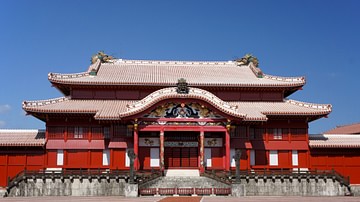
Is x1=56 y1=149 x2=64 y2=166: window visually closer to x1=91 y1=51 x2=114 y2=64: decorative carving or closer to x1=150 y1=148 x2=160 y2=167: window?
x1=150 y1=148 x2=160 y2=167: window

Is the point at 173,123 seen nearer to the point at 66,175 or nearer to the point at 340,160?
the point at 66,175

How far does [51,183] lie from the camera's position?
33219mm

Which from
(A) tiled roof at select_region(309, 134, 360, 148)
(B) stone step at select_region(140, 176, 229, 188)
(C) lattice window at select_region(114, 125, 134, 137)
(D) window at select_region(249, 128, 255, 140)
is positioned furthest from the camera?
(D) window at select_region(249, 128, 255, 140)

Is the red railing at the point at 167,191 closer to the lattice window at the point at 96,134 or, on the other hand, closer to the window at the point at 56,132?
the lattice window at the point at 96,134

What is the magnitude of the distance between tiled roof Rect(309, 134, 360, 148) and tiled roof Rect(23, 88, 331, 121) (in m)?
2.78

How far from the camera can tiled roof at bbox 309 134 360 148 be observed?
39312 millimetres

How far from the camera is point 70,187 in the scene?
109 feet

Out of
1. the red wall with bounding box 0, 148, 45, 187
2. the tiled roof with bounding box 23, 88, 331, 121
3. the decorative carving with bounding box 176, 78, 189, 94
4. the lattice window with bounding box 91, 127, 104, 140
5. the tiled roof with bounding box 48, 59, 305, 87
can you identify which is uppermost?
the tiled roof with bounding box 48, 59, 305, 87

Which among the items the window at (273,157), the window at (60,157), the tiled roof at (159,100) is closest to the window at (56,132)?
the window at (60,157)

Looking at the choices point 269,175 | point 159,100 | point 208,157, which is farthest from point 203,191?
point 159,100

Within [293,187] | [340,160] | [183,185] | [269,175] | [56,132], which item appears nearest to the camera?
[183,185]

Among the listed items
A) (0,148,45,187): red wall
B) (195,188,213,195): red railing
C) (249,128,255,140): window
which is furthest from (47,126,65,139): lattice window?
(249,128,255,140): window

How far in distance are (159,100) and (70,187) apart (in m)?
9.68

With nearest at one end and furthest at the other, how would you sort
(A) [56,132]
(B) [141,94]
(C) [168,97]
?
(C) [168,97]
(A) [56,132]
(B) [141,94]
